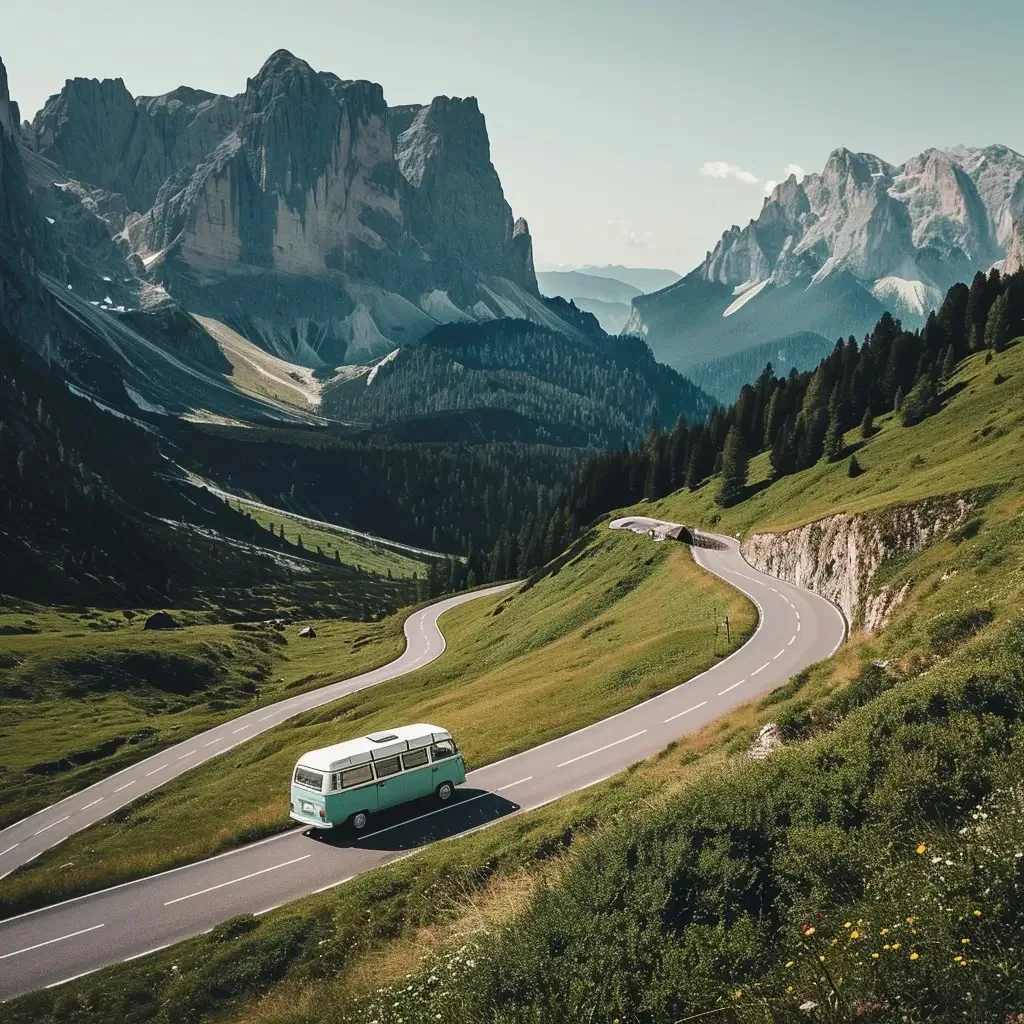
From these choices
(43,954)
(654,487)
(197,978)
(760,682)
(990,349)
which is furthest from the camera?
(654,487)

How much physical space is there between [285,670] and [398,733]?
3198 inches

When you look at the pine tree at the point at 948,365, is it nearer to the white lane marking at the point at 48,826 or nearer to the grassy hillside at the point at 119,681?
the grassy hillside at the point at 119,681

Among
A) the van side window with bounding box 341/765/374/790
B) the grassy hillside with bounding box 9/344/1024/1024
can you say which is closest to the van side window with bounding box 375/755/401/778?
the van side window with bounding box 341/765/374/790

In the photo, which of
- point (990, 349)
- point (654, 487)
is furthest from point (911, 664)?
point (654, 487)

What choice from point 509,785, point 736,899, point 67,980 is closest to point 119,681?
point 509,785

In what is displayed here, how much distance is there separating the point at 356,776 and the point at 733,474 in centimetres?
7989

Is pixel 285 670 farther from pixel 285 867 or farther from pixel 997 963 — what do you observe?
pixel 997 963

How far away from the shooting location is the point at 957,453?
65938 mm

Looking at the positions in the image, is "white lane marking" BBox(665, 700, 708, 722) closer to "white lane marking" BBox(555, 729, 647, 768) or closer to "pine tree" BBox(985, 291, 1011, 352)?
"white lane marking" BBox(555, 729, 647, 768)

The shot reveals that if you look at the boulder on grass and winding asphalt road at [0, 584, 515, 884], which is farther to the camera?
the boulder on grass

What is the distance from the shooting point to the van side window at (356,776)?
1242 inches

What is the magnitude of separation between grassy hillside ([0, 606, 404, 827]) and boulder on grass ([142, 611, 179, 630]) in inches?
74.3

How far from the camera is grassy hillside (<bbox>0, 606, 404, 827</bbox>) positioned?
→ 214 ft

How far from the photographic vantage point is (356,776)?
1251 inches
